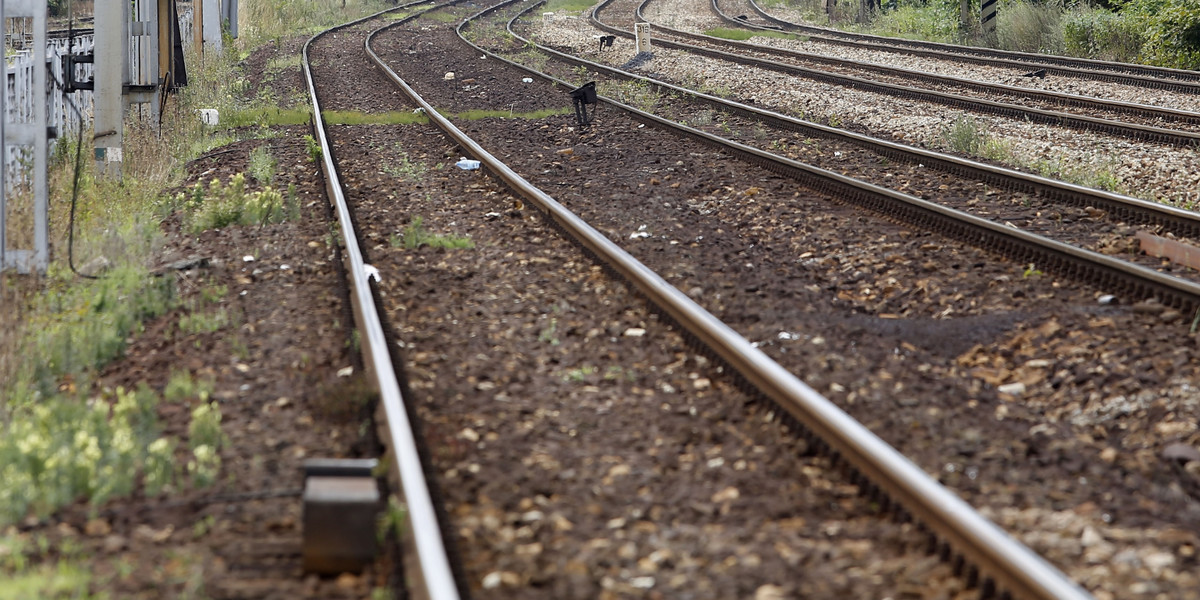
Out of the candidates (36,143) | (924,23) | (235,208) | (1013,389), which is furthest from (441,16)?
(1013,389)

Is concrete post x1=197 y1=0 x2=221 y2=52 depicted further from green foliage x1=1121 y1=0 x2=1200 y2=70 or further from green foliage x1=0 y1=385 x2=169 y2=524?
green foliage x1=0 y1=385 x2=169 y2=524

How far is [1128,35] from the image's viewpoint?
21391mm

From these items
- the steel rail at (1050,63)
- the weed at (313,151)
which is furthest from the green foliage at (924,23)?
the weed at (313,151)

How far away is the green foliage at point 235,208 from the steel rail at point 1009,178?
6.13 metres

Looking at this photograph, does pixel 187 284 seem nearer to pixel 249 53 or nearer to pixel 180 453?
pixel 180 453

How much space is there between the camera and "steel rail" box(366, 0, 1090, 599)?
3344 millimetres

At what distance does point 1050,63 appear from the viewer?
785 inches

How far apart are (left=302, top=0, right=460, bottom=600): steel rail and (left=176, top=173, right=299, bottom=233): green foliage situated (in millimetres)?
1432

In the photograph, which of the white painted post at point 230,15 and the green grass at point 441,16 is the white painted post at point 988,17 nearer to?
the green grass at point 441,16

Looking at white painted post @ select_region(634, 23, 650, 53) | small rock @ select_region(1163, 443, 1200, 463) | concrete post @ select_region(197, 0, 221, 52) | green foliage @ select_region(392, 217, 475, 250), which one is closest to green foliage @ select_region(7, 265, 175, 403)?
green foliage @ select_region(392, 217, 475, 250)

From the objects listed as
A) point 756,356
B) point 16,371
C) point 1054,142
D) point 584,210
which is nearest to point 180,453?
point 16,371

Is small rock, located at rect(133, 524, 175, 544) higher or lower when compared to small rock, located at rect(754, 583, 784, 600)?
lower

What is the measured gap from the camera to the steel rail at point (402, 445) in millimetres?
3320

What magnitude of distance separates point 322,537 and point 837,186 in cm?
740
